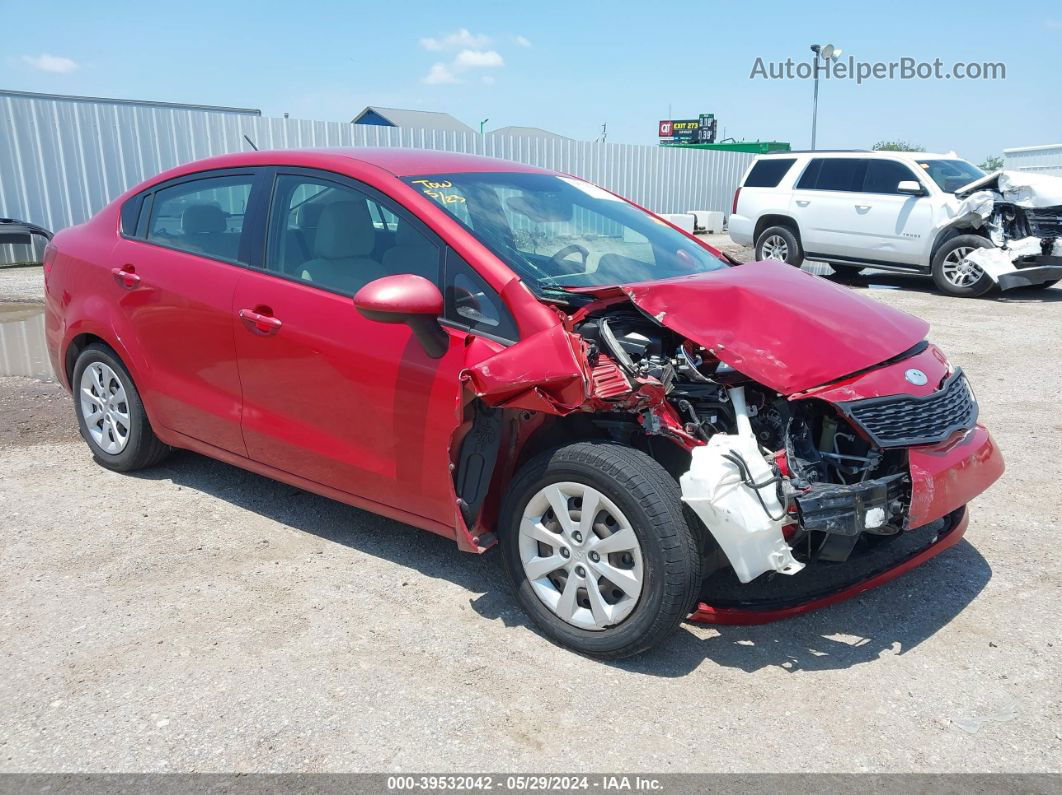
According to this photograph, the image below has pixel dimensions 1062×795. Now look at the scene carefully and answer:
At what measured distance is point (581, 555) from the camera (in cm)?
313

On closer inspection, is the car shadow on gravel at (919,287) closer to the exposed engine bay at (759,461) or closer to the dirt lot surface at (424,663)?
the dirt lot surface at (424,663)

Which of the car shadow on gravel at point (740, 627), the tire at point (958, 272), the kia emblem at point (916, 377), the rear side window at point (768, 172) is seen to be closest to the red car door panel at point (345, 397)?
the car shadow on gravel at point (740, 627)

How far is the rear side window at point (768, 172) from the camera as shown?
45.1ft

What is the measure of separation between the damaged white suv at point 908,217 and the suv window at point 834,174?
0.05ft

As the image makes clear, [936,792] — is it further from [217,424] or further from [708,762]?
[217,424]

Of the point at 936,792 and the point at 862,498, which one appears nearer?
the point at 936,792

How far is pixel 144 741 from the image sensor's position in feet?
8.95

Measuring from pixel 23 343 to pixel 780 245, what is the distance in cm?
1042

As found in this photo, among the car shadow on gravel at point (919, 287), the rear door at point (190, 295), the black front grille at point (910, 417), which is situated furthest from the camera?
the car shadow on gravel at point (919, 287)

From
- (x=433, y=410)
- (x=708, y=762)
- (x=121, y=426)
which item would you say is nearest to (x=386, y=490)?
(x=433, y=410)

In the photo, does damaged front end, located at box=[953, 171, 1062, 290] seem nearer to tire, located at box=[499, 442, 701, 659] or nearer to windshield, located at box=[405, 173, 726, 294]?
windshield, located at box=[405, 173, 726, 294]

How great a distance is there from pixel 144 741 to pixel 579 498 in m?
1.60

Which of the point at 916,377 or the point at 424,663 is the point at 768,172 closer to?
the point at 916,377

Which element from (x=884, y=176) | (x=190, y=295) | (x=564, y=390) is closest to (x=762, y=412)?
(x=564, y=390)
